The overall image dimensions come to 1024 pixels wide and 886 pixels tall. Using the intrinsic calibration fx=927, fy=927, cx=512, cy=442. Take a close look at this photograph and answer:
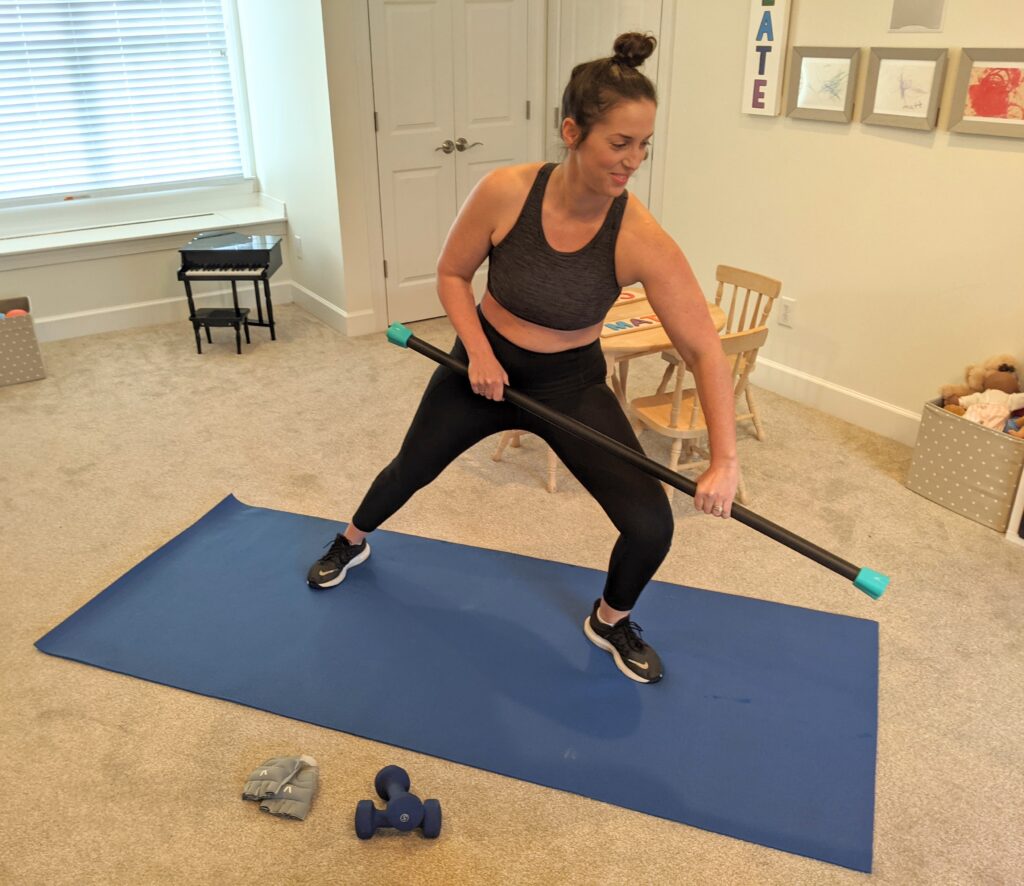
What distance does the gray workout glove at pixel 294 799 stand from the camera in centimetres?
195

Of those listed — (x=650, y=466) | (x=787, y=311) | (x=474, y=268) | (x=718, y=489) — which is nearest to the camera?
(x=718, y=489)

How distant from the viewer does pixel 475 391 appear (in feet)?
7.14

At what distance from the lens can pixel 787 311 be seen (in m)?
3.96

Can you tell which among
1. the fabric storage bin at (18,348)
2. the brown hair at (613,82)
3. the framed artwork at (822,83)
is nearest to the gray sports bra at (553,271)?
the brown hair at (613,82)

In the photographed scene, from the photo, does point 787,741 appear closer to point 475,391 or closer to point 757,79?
point 475,391

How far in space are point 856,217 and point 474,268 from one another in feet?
6.63

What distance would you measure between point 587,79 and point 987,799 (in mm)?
1749

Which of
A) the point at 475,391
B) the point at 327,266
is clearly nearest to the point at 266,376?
the point at 327,266

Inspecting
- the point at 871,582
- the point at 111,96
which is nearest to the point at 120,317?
the point at 111,96

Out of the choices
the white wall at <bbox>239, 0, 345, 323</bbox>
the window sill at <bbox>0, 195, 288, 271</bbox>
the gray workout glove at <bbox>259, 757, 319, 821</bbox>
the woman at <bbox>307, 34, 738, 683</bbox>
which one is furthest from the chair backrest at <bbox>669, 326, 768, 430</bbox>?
the window sill at <bbox>0, 195, 288, 271</bbox>

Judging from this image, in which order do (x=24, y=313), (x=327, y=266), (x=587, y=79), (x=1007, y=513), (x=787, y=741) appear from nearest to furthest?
1. (x=587, y=79)
2. (x=787, y=741)
3. (x=1007, y=513)
4. (x=24, y=313)
5. (x=327, y=266)

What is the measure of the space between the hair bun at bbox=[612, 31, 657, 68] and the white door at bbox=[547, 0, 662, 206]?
2459 millimetres

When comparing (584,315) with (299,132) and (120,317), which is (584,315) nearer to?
(299,132)

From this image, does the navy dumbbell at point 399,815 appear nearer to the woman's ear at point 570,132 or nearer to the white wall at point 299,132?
the woman's ear at point 570,132
